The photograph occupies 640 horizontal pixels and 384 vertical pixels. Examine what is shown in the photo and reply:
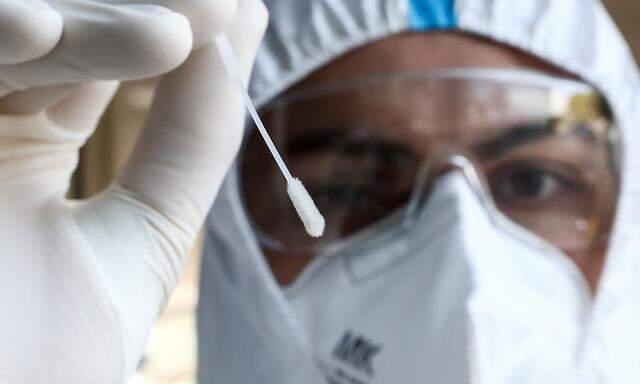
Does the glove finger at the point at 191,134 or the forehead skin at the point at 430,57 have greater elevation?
the glove finger at the point at 191,134

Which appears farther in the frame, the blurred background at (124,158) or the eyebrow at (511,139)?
the blurred background at (124,158)

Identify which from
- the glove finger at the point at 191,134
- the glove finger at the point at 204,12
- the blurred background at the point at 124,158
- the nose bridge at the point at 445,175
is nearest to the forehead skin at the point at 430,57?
the nose bridge at the point at 445,175

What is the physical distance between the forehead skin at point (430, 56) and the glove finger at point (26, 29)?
0.59 metres

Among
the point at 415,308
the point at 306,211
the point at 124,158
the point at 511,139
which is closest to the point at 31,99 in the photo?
the point at 306,211

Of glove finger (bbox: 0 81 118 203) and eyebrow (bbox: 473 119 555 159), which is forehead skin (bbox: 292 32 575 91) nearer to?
eyebrow (bbox: 473 119 555 159)

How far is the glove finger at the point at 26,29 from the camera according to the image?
0.39 meters

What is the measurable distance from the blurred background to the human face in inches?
42.1

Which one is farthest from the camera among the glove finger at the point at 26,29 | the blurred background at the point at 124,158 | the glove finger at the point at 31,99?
the blurred background at the point at 124,158

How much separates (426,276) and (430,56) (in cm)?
27

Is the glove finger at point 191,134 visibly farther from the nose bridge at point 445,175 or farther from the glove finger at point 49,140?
the nose bridge at point 445,175

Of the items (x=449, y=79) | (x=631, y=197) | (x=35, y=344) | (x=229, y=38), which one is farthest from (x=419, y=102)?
(x=35, y=344)

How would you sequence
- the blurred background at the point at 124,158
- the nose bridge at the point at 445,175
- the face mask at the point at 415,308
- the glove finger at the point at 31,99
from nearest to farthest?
1. the glove finger at the point at 31,99
2. the face mask at the point at 415,308
3. the nose bridge at the point at 445,175
4. the blurred background at the point at 124,158

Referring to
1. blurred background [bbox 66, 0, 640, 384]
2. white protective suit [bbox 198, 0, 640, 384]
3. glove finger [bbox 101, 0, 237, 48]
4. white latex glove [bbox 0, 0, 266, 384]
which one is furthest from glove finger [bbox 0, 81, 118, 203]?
blurred background [bbox 66, 0, 640, 384]

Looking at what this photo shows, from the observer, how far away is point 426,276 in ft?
2.85
